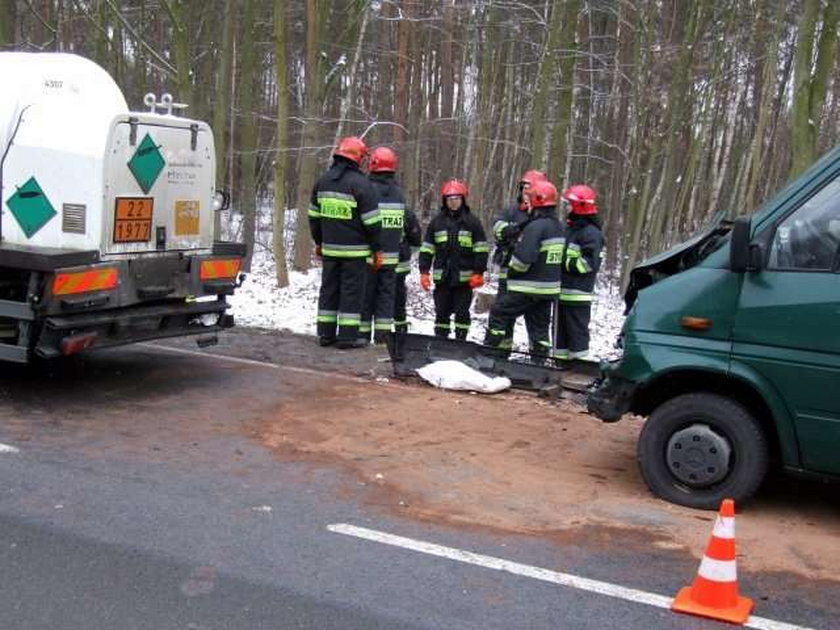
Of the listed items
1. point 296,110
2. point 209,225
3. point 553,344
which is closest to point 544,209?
point 553,344

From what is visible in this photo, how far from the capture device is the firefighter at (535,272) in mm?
8398

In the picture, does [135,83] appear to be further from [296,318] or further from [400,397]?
[400,397]

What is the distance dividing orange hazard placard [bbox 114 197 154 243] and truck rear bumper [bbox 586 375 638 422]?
146 inches

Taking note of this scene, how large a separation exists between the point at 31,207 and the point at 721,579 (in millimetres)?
5414

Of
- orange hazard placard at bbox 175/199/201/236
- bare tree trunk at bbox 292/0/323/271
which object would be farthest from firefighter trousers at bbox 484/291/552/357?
bare tree trunk at bbox 292/0/323/271

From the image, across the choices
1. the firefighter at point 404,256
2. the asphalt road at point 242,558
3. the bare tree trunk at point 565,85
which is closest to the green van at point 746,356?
the asphalt road at point 242,558

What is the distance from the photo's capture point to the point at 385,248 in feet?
30.9

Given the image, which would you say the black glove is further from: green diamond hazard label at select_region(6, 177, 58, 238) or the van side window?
green diamond hazard label at select_region(6, 177, 58, 238)

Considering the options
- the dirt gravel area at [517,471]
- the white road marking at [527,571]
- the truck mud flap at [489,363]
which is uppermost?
the truck mud flap at [489,363]

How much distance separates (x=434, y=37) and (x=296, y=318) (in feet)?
45.8

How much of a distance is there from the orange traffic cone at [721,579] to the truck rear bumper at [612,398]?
157 cm

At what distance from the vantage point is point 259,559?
4.10m

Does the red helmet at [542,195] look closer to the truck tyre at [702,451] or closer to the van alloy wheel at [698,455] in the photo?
the truck tyre at [702,451]

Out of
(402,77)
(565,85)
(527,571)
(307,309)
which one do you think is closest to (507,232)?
(307,309)
